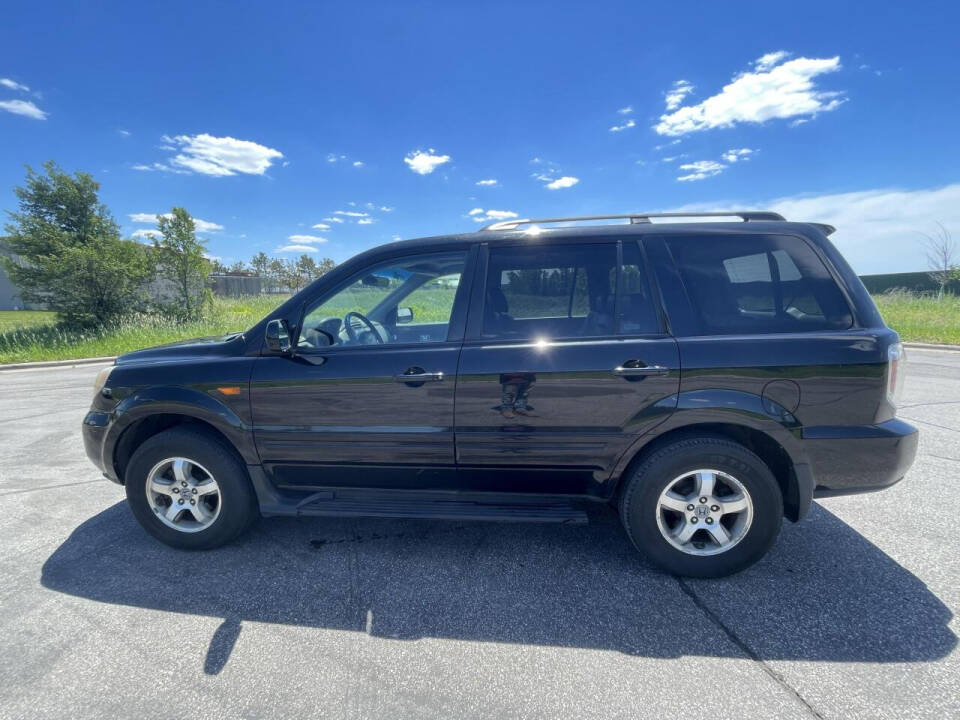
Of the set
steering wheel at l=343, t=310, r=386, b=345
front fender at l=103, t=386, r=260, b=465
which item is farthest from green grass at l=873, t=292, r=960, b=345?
front fender at l=103, t=386, r=260, b=465

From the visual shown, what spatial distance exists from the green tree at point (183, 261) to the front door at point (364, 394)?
55.9 ft

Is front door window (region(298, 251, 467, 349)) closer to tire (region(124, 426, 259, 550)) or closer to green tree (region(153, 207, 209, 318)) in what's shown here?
tire (region(124, 426, 259, 550))

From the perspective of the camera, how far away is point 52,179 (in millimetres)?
15422

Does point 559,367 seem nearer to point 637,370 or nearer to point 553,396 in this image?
point 553,396

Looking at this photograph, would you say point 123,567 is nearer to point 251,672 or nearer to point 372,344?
point 251,672

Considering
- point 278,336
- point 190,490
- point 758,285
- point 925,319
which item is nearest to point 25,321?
point 190,490

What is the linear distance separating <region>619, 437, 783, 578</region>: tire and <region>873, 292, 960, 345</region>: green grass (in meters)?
11.4

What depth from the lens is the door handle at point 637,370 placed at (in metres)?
2.38

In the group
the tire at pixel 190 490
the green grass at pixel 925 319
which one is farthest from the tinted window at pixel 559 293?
the green grass at pixel 925 319

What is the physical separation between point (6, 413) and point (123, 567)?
6.15m

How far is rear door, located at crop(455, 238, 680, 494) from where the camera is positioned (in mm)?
2430

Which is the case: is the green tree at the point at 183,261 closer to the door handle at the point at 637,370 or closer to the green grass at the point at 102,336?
the green grass at the point at 102,336

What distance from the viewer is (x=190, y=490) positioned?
2834mm

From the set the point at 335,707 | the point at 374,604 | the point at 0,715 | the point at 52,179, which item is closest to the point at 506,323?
the point at 374,604
